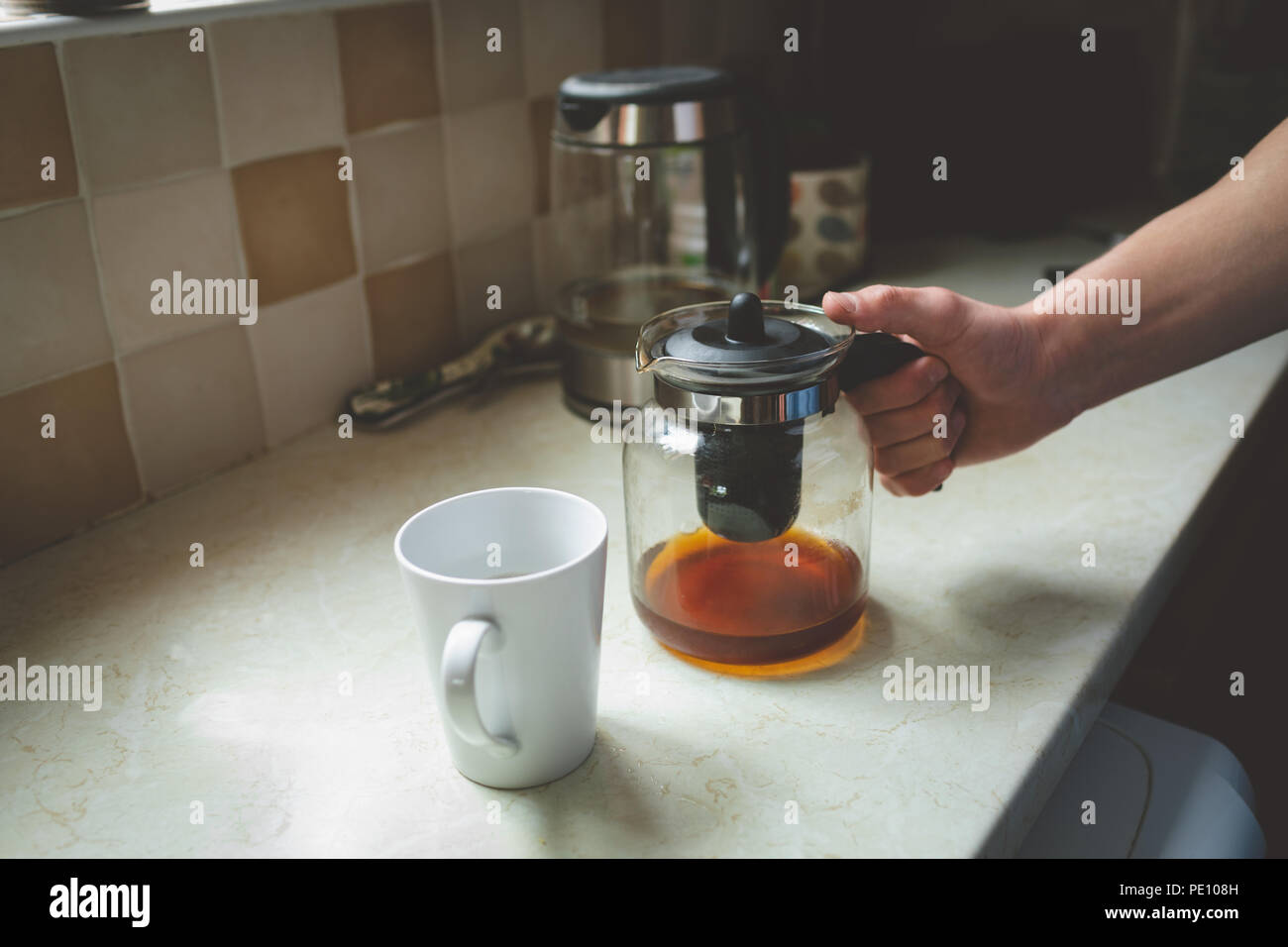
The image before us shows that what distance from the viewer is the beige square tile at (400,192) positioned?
37.9 inches

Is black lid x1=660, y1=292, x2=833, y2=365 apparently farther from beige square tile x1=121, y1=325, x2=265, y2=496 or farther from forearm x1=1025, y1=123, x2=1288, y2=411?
beige square tile x1=121, y1=325, x2=265, y2=496

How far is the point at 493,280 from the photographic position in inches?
44.2

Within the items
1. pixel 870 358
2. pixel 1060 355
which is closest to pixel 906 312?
pixel 870 358

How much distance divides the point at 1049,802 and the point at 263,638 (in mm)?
493

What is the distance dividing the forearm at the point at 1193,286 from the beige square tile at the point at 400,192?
1.82 feet

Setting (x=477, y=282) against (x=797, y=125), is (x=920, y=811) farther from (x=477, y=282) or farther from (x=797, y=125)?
(x=797, y=125)

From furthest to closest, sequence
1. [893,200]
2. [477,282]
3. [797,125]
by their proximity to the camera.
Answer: [893,200]
[797,125]
[477,282]

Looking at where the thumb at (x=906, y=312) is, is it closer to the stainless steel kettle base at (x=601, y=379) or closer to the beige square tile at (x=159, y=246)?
the stainless steel kettle base at (x=601, y=379)

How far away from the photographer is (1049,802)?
670 millimetres

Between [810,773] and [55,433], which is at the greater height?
[55,433]

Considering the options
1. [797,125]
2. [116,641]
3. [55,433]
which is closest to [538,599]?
[116,641]

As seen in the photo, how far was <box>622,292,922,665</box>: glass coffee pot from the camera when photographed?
586mm

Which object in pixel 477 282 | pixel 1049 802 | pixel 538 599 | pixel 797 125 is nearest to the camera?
pixel 538 599

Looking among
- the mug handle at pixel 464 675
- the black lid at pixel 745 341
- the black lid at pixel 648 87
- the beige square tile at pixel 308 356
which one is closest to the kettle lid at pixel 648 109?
the black lid at pixel 648 87
